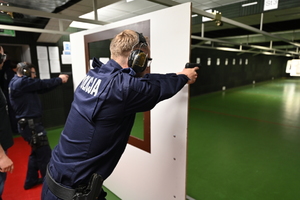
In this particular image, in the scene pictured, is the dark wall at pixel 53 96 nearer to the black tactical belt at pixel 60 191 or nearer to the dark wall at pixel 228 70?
the black tactical belt at pixel 60 191

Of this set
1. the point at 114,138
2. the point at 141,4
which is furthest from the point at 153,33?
the point at 141,4

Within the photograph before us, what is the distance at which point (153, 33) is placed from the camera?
1423 millimetres

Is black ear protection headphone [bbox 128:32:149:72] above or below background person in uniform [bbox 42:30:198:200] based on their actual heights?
above

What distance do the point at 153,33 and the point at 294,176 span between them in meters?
2.57

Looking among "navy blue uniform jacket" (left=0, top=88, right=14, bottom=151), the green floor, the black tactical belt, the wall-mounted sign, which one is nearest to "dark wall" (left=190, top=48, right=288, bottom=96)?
the green floor

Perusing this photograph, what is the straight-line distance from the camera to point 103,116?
36.8 inches

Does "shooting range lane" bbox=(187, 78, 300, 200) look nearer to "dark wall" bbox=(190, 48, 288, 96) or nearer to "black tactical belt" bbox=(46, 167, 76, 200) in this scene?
"black tactical belt" bbox=(46, 167, 76, 200)

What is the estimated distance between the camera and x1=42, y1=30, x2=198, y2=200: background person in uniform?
3.04 feet

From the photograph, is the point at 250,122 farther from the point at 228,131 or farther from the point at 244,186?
the point at 244,186

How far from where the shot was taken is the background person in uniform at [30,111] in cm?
212

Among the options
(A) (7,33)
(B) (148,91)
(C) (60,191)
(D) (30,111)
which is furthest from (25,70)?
(A) (7,33)

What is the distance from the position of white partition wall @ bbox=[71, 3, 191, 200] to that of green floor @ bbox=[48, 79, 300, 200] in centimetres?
66

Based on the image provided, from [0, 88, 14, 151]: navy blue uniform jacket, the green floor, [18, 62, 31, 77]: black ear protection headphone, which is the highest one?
[18, 62, 31, 77]: black ear protection headphone

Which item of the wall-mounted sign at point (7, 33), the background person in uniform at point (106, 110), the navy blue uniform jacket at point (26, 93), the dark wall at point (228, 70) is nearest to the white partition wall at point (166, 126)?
the background person in uniform at point (106, 110)
